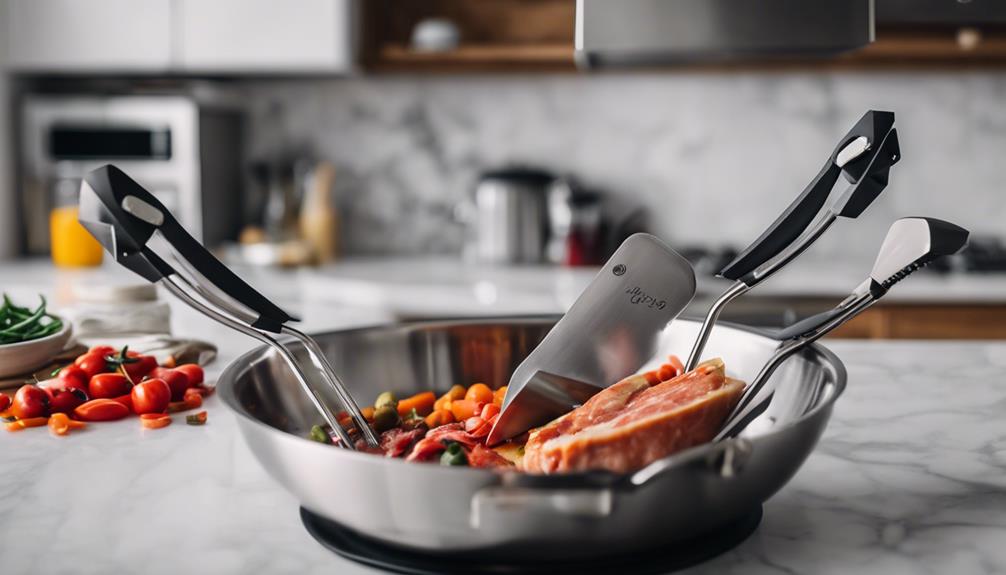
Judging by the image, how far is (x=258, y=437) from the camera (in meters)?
0.68

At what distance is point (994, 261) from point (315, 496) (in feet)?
8.07

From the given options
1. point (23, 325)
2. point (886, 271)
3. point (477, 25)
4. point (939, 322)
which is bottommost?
point (939, 322)

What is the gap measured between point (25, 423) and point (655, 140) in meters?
2.45

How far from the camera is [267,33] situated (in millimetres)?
2771

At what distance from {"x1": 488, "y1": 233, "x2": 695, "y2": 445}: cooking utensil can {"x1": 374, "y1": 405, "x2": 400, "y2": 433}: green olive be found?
130 millimetres

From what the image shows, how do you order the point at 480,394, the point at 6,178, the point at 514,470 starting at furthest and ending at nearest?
the point at 6,178
the point at 480,394
the point at 514,470

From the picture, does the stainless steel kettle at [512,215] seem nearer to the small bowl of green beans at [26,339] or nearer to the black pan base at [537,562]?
the small bowl of green beans at [26,339]

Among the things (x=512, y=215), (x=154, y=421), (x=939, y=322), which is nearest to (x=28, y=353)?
(x=154, y=421)

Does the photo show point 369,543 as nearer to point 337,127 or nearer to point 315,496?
point 315,496

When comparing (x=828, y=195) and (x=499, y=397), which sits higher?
(x=828, y=195)

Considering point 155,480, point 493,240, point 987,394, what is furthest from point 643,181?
point 155,480

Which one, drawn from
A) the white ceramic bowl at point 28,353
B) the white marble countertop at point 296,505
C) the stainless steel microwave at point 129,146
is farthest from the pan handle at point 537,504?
the stainless steel microwave at point 129,146

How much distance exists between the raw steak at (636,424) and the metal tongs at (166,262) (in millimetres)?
219

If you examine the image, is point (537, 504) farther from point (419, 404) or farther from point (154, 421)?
point (154, 421)
